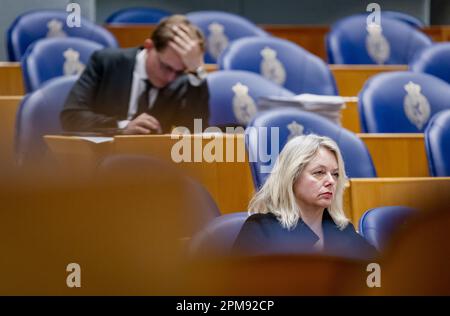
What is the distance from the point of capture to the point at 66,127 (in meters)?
1.50

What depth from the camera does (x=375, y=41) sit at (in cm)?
249

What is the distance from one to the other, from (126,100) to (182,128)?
0.36ft

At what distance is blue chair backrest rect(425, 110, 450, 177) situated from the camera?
1.45 meters

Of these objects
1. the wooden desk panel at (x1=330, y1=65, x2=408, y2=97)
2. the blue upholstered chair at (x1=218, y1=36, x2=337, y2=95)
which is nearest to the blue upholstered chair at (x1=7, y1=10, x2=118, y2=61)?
the blue upholstered chair at (x1=218, y1=36, x2=337, y2=95)

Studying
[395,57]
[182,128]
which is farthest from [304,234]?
[395,57]

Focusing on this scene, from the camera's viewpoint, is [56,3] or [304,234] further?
[56,3]

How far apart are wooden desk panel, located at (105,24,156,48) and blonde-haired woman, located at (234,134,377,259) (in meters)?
1.71

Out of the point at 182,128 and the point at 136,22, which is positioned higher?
the point at 136,22

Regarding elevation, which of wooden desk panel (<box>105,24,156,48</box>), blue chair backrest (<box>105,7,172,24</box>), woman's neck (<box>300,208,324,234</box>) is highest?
blue chair backrest (<box>105,7,172,24</box>)

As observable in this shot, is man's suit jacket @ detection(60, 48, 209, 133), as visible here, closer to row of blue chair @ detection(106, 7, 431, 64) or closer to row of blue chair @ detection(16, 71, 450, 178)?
row of blue chair @ detection(16, 71, 450, 178)

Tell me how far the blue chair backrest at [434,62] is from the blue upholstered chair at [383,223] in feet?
4.10

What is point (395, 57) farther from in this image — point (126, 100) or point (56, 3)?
point (126, 100)

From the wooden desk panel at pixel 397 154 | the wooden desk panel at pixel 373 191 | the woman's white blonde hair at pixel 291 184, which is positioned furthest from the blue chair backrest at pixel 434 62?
the woman's white blonde hair at pixel 291 184

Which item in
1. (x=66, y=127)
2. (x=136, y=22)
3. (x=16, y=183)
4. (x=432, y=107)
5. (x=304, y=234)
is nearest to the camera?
(x=16, y=183)
